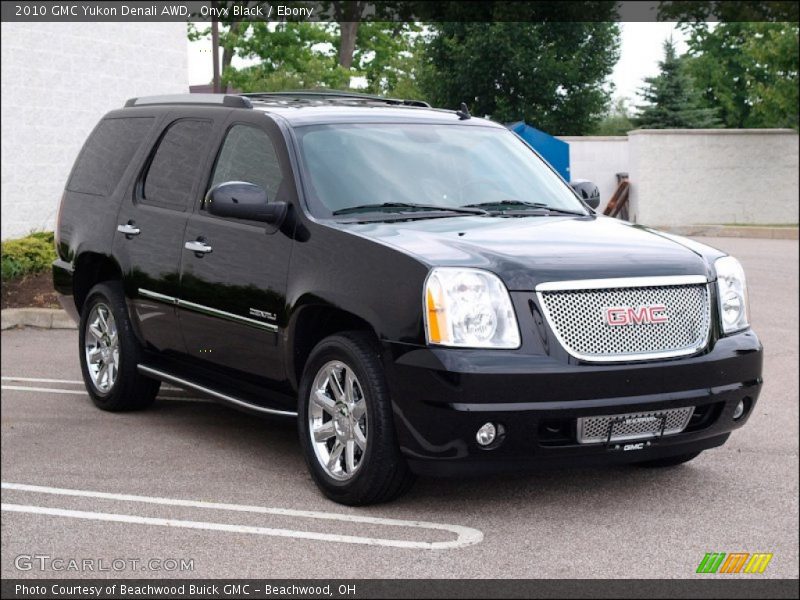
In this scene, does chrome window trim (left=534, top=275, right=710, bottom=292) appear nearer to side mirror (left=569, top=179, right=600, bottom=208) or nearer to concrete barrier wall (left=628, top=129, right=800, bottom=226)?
side mirror (left=569, top=179, right=600, bottom=208)

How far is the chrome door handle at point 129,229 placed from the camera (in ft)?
24.1

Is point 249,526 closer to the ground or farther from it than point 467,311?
closer to the ground

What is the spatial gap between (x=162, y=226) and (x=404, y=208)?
1.62m

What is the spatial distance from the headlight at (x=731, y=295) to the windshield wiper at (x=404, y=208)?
123cm

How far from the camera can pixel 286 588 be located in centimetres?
444

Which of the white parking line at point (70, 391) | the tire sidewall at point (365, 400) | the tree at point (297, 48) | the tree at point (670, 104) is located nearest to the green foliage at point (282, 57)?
the tree at point (297, 48)

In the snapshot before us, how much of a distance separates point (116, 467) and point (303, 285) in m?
1.43

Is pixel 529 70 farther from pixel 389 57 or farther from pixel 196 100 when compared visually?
pixel 196 100

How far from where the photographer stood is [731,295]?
19.3ft

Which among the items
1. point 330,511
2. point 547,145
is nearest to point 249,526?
point 330,511

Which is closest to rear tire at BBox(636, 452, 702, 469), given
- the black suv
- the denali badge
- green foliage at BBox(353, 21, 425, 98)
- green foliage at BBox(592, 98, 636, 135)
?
the black suv

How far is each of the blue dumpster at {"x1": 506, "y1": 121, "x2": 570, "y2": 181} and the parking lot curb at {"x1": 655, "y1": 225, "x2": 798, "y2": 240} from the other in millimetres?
3785

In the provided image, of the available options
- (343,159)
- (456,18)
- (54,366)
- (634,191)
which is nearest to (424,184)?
(343,159)

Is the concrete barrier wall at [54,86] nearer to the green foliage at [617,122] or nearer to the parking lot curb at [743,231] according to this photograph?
the parking lot curb at [743,231]
